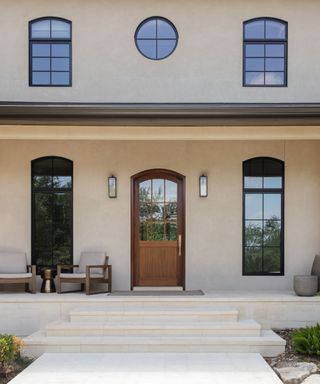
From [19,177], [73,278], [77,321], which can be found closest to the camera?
[77,321]

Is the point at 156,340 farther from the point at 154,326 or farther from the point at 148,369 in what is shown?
the point at 148,369

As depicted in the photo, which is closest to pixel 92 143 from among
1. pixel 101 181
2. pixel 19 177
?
pixel 101 181

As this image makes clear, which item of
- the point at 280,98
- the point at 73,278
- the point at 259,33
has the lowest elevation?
the point at 73,278

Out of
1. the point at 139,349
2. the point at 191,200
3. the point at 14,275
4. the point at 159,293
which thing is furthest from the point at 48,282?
the point at 191,200

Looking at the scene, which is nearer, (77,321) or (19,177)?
(77,321)

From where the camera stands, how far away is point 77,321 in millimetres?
7770

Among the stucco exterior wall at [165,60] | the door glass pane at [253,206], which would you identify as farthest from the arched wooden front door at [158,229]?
the stucco exterior wall at [165,60]

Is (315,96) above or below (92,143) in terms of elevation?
above

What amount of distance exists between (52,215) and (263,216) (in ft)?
14.2

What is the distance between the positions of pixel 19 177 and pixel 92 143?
A: 1.64m

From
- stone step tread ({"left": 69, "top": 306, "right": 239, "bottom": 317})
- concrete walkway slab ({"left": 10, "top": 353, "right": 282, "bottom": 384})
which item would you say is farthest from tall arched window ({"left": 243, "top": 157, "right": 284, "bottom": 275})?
concrete walkway slab ({"left": 10, "top": 353, "right": 282, "bottom": 384})

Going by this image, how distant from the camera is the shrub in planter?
610cm

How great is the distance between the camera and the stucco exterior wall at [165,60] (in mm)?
9805

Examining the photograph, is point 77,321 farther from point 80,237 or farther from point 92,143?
point 92,143
